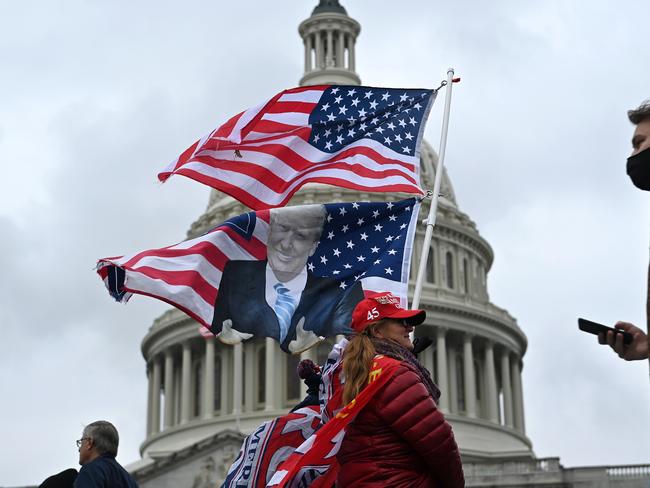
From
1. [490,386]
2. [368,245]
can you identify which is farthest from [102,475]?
[490,386]

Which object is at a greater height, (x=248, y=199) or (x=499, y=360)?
(x=499, y=360)

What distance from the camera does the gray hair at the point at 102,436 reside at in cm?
1027

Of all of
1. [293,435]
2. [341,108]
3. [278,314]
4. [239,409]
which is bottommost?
[293,435]

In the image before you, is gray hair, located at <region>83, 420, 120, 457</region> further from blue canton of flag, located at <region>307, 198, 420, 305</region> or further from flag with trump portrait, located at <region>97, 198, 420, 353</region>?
blue canton of flag, located at <region>307, 198, 420, 305</region>

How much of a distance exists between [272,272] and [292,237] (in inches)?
16.2

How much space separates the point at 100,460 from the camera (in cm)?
1016

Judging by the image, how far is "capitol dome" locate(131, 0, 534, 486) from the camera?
7706cm

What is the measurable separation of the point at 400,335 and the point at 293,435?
2.14 metres

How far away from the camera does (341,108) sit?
15.3 meters

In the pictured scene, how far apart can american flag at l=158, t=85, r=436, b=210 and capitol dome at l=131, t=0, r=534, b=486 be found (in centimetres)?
5687

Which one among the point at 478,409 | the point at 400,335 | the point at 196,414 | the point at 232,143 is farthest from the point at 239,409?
the point at 400,335

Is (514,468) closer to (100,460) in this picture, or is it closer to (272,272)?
(272,272)

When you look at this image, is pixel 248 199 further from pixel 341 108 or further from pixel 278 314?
pixel 278 314

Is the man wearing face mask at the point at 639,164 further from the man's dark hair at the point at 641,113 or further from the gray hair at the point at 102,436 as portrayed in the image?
the gray hair at the point at 102,436
